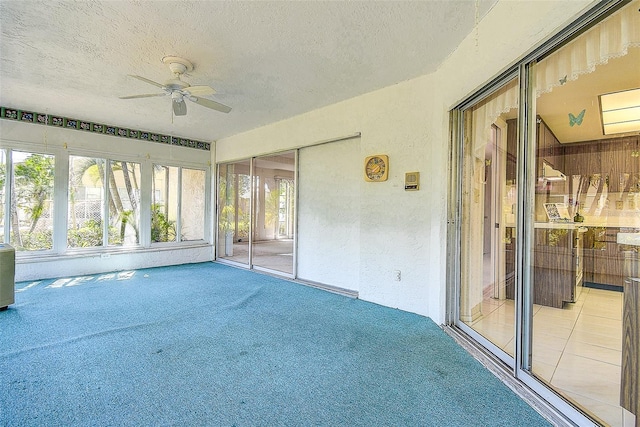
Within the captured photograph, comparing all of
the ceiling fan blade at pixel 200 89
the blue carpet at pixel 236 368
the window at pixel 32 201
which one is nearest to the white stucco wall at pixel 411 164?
the blue carpet at pixel 236 368

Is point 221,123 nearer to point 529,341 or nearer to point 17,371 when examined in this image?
point 17,371

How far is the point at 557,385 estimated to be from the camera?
1979 millimetres

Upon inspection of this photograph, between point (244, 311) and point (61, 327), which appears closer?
point (61, 327)

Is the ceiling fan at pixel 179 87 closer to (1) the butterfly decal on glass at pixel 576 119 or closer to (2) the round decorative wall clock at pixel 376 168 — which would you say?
(2) the round decorative wall clock at pixel 376 168

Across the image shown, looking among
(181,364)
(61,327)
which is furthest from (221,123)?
(181,364)

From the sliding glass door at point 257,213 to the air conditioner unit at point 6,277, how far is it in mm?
3355

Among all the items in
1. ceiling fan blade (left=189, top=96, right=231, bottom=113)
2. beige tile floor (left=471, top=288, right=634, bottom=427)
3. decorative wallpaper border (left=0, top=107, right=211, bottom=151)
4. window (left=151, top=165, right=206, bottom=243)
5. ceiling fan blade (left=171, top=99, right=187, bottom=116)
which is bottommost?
beige tile floor (left=471, top=288, right=634, bottom=427)

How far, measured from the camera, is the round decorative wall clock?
12.3 ft

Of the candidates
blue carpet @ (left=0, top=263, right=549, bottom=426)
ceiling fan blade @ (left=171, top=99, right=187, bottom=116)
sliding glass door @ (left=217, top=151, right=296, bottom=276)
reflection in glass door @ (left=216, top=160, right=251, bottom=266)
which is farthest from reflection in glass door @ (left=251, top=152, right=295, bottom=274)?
blue carpet @ (left=0, top=263, right=549, bottom=426)

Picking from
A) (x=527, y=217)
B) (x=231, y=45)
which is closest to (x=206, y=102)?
(x=231, y=45)

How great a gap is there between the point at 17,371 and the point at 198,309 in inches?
62.4

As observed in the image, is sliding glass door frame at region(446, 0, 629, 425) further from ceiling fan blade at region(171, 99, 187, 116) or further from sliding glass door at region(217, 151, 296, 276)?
sliding glass door at region(217, 151, 296, 276)

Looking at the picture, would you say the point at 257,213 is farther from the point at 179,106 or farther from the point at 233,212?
the point at 179,106

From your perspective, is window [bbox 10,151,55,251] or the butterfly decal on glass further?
window [bbox 10,151,55,251]
